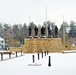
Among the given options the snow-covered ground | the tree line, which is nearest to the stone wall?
the snow-covered ground

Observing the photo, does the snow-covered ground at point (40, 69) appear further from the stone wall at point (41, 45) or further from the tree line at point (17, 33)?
the tree line at point (17, 33)

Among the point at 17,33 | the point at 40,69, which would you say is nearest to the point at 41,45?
the point at 40,69

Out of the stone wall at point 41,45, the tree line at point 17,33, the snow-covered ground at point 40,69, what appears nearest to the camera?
the snow-covered ground at point 40,69

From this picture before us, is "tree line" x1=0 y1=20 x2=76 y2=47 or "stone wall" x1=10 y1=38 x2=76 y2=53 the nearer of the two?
"stone wall" x1=10 y1=38 x2=76 y2=53

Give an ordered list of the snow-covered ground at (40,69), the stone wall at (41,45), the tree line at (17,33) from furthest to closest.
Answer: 1. the tree line at (17,33)
2. the stone wall at (41,45)
3. the snow-covered ground at (40,69)

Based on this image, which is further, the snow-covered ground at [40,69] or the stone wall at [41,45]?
the stone wall at [41,45]

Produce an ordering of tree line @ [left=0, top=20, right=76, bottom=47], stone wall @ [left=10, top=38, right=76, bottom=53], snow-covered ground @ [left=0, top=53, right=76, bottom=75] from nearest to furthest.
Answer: snow-covered ground @ [left=0, top=53, right=76, bottom=75]
stone wall @ [left=10, top=38, right=76, bottom=53]
tree line @ [left=0, top=20, right=76, bottom=47]

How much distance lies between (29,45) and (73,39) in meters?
83.2

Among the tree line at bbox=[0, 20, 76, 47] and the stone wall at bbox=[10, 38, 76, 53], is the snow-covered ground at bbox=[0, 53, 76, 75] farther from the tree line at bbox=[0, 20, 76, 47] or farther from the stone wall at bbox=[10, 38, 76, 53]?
the tree line at bbox=[0, 20, 76, 47]

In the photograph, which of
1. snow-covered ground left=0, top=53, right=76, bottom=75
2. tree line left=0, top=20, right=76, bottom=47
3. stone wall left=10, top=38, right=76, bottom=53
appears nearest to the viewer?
snow-covered ground left=0, top=53, right=76, bottom=75

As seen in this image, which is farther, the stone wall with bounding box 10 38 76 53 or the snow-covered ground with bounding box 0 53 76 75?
the stone wall with bounding box 10 38 76 53

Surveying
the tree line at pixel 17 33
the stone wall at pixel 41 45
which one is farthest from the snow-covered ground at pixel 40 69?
the tree line at pixel 17 33

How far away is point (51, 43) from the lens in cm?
5266

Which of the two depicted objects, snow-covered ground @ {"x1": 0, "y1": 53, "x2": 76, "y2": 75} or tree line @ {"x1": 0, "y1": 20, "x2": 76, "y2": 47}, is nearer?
snow-covered ground @ {"x1": 0, "y1": 53, "x2": 76, "y2": 75}
